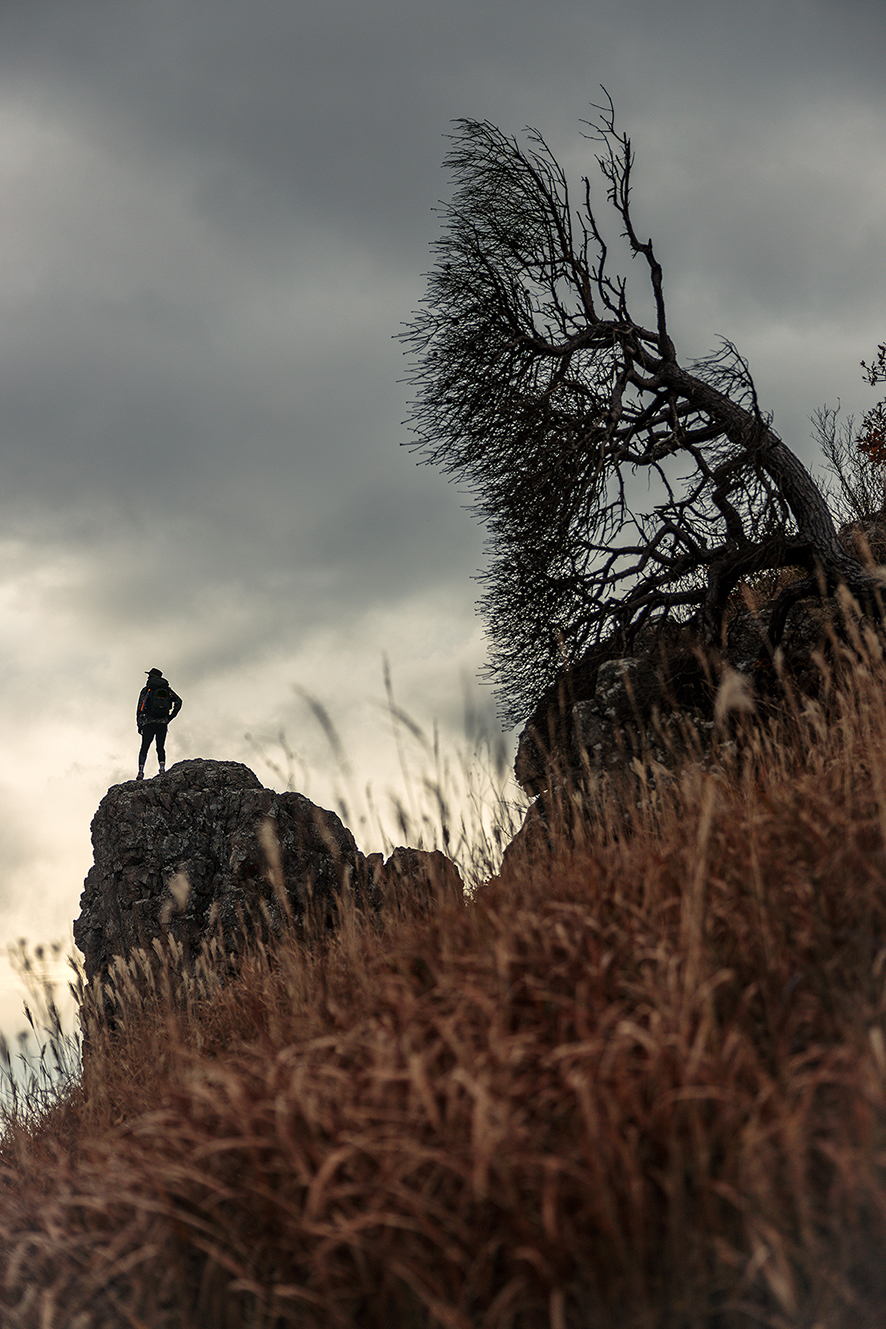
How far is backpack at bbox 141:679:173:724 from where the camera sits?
48.1ft

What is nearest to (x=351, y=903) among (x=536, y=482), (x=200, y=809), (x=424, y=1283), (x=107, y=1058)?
(x=107, y=1058)

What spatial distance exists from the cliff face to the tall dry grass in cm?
470

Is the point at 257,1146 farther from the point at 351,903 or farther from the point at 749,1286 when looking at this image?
the point at 351,903

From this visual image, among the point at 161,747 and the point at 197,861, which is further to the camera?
the point at 161,747

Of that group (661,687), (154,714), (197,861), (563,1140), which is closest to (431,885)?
(563,1140)

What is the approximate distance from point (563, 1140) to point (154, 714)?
13.3 m

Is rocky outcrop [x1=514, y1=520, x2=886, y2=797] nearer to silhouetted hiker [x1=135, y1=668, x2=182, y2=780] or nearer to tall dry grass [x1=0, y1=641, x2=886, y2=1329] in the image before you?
tall dry grass [x1=0, y1=641, x2=886, y2=1329]

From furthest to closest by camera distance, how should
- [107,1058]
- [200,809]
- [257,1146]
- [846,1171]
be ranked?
[200,809], [107,1058], [257,1146], [846,1171]

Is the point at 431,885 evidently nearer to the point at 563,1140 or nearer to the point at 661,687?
the point at 563,1140

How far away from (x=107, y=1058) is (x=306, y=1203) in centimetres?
380

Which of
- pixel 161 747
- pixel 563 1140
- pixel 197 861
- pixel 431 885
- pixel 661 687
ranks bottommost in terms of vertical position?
pixel 563 1140

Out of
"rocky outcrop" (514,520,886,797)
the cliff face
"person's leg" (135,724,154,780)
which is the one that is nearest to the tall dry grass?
"rocky outcrop" (514,520,886,797)

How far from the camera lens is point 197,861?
849cm

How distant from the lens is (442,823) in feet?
14.6
